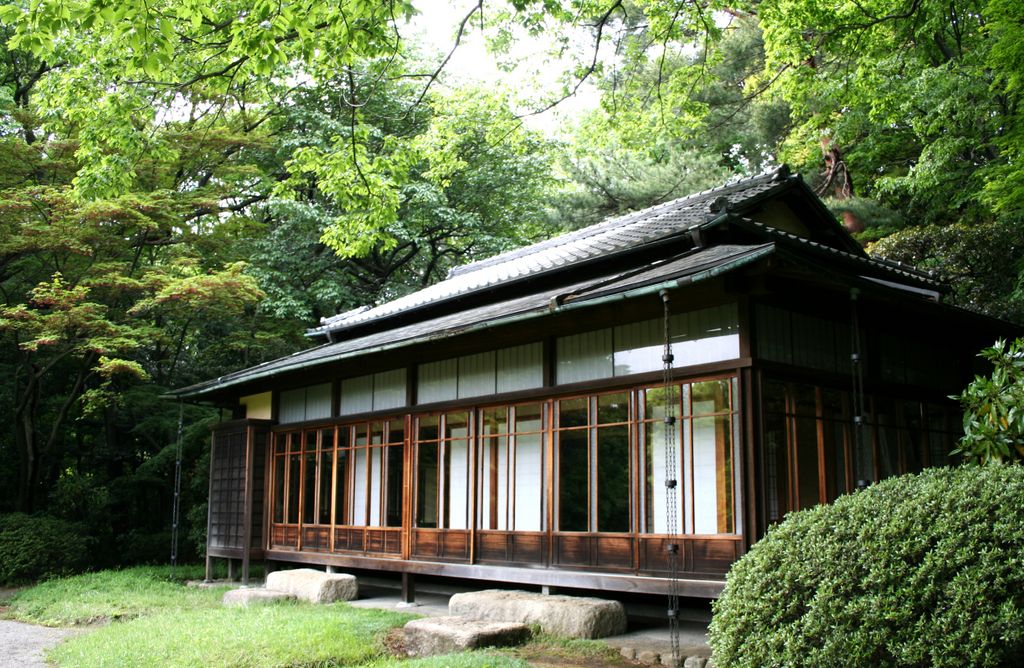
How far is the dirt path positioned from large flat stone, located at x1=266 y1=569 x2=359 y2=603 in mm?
2620

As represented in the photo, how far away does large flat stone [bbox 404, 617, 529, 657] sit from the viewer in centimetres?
817

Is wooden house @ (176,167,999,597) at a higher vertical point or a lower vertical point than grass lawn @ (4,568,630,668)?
higher

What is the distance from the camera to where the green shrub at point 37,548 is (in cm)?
1588

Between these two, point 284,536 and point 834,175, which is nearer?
point 284,536

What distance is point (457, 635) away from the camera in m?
8.24

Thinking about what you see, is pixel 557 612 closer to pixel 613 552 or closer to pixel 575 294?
pixel 613 552

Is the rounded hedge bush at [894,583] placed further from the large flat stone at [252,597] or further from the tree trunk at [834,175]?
the tree trunk at [834,175]

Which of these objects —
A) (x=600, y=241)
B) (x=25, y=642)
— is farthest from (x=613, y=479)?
(x=25, y=642)

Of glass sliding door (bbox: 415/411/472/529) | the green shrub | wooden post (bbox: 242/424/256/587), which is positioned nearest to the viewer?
glass sliding door (bbox: 415/411/472/529)

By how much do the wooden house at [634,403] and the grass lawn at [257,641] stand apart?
127 cm

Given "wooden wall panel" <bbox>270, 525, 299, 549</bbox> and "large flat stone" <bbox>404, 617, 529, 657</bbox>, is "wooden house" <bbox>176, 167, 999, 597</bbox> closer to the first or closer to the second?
"wooden wall panel" <bbox>270, 525, 299, 549</bbox>

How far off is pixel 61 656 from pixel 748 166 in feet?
69.3

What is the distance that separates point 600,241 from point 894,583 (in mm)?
7915

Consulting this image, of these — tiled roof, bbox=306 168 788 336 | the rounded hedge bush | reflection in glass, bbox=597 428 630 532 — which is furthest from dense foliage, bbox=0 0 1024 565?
the rounded hedge bush
